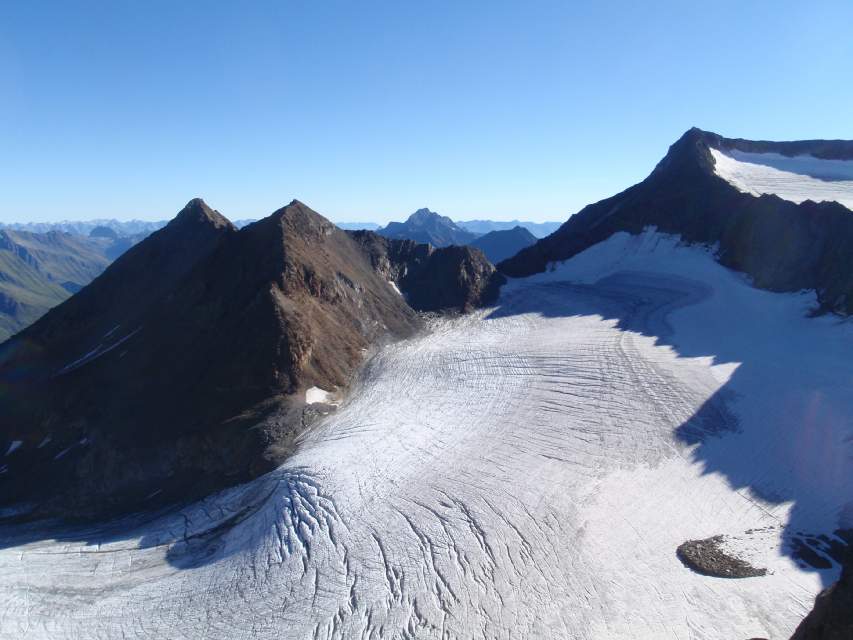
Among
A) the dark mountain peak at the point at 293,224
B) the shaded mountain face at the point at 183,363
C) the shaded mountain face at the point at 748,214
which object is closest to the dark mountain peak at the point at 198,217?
the shaded mountain face at the point at 183,363

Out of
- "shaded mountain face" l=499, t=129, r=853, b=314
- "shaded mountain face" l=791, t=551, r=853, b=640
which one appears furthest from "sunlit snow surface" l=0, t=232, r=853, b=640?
"shaded mountain face" l=499, t=129, r=853, b=314

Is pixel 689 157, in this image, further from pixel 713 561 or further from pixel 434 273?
pixel 713 561

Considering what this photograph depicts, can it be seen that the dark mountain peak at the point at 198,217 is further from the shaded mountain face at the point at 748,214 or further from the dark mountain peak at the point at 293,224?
the shaded mountain face at the point at 748,214

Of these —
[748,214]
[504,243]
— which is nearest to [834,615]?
[748,214]

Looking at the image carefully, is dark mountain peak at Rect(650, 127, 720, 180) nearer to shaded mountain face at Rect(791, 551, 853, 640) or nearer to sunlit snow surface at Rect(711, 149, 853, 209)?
sunlit snow surface at Rect(711, 149, 853, 209)

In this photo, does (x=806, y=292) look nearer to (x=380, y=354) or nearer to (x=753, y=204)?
(x=753, y=204)

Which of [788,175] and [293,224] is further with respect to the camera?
[788,175]

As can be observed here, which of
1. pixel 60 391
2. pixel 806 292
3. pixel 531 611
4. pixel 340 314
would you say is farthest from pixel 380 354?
pixel 806 292
